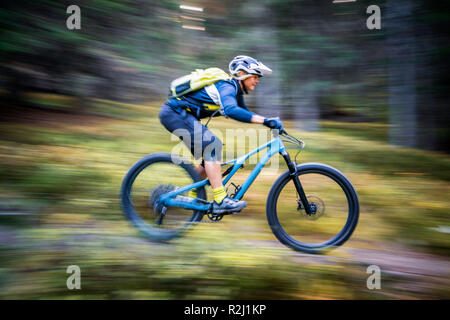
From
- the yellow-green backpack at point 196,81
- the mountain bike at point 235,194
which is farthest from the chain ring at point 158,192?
the yellow-green backpack at point 196,81

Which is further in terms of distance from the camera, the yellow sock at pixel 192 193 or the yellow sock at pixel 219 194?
the yellow sock at pixel 192 193

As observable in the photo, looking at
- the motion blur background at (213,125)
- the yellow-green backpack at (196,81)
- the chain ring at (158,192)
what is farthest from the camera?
the chain ring at (158,192)

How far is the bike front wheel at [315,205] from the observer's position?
3.54 metres

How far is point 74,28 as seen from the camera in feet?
18.4

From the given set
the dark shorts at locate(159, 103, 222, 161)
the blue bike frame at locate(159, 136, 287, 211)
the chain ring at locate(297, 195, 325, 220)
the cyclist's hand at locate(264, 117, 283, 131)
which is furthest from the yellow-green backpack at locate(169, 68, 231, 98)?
the chain ring at locate(297, 195, 325, 220)

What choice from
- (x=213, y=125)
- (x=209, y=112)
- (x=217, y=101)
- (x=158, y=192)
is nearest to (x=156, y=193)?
(x=158, y=192)

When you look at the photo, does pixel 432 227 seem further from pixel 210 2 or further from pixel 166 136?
pixel 210 2

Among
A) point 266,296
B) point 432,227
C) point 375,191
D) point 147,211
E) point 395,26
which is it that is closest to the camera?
point 266,296

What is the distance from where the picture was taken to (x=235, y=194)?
3713 mm

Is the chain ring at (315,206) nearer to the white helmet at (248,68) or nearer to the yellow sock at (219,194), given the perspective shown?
the yellow sock at (219,194)

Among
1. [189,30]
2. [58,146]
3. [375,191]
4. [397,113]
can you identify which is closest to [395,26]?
[397,113]

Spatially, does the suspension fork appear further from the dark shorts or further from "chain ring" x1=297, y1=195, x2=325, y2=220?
the dark shorts

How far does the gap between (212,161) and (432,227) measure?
10.9ft

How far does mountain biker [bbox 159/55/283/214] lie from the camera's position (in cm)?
356
